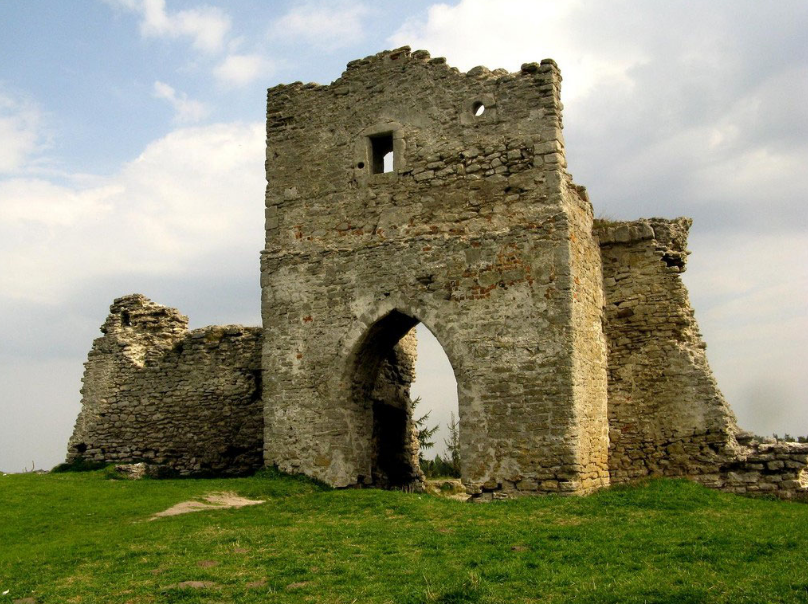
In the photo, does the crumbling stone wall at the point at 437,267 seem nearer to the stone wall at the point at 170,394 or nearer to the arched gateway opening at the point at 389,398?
the arched gateway opening at the point at 389,398

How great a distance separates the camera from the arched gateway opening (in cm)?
1482

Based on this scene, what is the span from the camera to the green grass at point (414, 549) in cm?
762

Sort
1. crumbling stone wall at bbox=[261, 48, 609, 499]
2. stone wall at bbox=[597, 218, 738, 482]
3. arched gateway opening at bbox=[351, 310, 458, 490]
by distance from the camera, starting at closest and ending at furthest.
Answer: crumbling stone wall at bbox=[261, 48, 609, 499] → stone wall at bbox=[597, 218, 738, 482] → arched gateway opening at bbox=[351, 310, 458, 490]

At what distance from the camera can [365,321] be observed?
14.4 meters

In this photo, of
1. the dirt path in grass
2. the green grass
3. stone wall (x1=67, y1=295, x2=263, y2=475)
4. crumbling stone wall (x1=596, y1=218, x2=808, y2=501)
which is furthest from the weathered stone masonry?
stone wall (x1=67, y1=295, x2=263, y2=475)

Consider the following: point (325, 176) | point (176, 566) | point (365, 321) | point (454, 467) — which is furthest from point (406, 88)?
point (454, 467)

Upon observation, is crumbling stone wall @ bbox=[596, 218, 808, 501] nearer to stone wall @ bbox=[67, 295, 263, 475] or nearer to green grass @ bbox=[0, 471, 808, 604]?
green grass @ bbox=[0, 471, 808, 604]

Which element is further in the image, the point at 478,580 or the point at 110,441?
the point at 110,441

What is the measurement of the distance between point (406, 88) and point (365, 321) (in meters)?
4.25

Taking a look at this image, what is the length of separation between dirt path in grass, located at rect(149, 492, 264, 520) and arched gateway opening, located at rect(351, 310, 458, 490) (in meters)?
2.36

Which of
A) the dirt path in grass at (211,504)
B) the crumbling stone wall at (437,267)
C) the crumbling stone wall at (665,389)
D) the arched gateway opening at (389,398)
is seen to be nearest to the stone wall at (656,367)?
the crumbling stone wall at (665,389)

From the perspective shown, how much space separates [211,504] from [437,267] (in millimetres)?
5256

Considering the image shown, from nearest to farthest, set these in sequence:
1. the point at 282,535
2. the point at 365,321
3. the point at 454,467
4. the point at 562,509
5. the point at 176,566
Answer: the point at 176,566, the point at 282,535, the point at 562,509, the point at 365,321, the point at 454,467

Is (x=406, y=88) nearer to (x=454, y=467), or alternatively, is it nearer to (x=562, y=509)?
(x=562, y=509)
